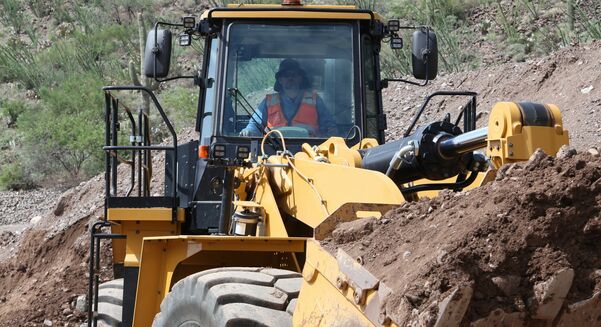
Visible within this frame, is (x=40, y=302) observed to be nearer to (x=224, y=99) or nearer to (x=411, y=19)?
(x=224, y=99)

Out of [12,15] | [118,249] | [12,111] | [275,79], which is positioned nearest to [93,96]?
[12,111]

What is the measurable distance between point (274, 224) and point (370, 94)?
1.96m

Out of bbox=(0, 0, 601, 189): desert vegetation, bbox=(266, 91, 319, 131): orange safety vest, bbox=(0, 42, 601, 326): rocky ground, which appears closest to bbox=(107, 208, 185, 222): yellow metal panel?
bbox=(266, 91, 319, 131): orange safety vest

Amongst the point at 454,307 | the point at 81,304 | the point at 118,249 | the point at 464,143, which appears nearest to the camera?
the point at 454,307

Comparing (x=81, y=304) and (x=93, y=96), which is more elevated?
(x=93, y=96)

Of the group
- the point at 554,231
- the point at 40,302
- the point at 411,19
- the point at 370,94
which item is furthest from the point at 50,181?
the point at 554,231

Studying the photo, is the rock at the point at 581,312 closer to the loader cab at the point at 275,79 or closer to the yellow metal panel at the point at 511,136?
the yellow metal panel at the point at 511,136

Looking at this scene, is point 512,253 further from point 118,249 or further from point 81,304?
point 81,304

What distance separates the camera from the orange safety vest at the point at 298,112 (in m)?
8.38

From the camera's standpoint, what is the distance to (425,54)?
898 cm

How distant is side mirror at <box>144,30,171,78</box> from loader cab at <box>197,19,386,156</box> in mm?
353

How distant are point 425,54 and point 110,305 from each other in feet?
10.4

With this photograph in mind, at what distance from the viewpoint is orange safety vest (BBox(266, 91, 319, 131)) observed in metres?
8.38

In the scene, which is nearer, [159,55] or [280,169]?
[280,169]
